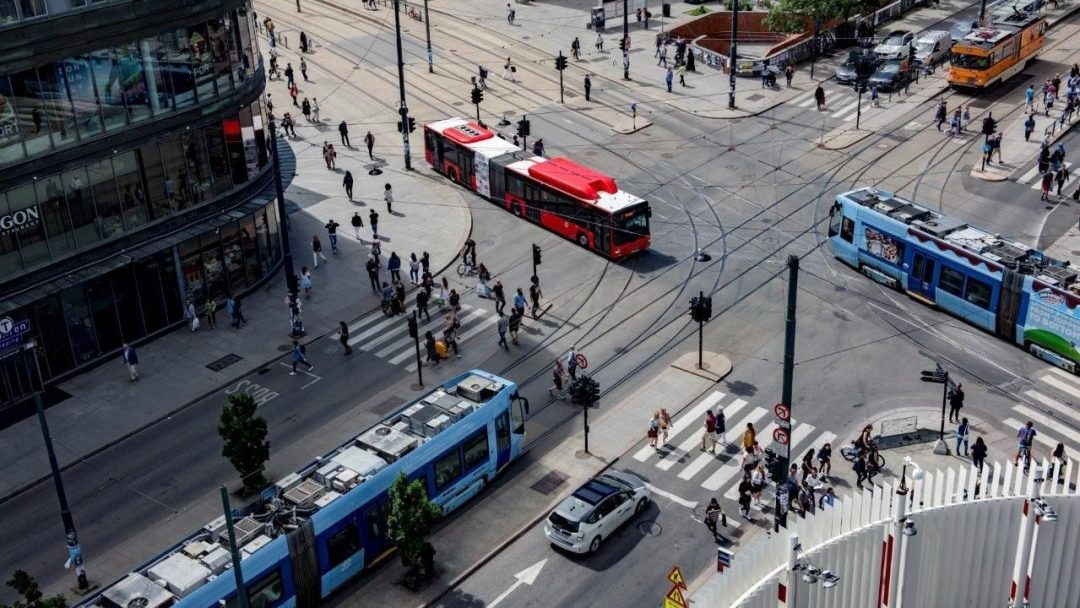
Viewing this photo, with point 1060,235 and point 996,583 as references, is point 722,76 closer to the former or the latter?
point 1060,235

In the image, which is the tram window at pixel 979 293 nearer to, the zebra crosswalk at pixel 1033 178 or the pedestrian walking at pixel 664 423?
the pedestrian walking at pixel 664 423

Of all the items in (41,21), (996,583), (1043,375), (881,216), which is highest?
(41,21)

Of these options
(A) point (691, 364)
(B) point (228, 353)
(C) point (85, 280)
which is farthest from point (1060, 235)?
(C) point (85, 280)

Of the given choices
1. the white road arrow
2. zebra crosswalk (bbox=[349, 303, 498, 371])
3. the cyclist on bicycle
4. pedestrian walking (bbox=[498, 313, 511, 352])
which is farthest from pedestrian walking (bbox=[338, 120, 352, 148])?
the cyclist on bicycle

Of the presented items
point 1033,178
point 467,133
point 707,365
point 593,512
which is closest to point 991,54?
point 1033,178

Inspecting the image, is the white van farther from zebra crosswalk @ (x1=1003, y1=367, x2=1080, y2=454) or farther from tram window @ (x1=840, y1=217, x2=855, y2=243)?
zebra crosswalk @ (x1=1003, y1=367, x2=1080, y2=454)

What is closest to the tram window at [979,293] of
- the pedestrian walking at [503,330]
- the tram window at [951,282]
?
the tram window at [951,282]
